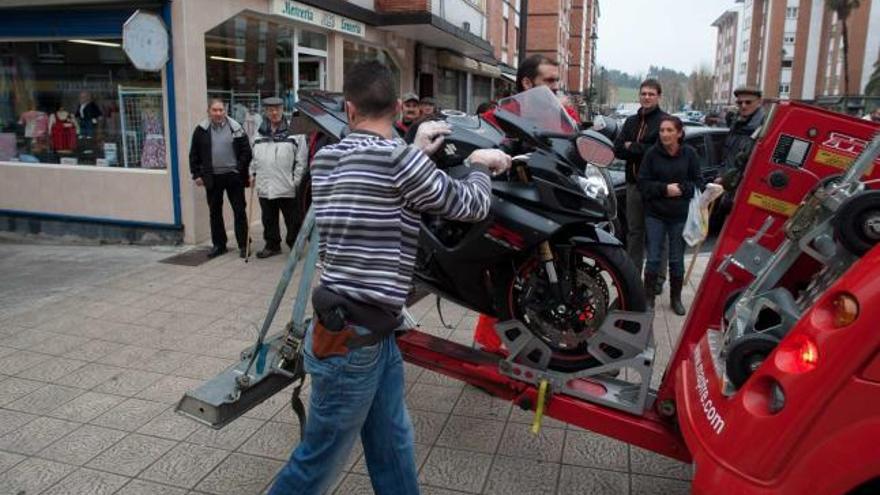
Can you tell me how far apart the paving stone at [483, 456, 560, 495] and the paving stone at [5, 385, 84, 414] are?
98.7 inches

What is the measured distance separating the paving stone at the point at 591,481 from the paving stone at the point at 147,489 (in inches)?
67.0

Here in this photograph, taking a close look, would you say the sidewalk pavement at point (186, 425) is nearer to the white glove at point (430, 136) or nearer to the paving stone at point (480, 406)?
the paving stone at point (480, 406)

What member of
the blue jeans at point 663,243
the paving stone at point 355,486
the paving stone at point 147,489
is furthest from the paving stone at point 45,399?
the blue jeans at point 663,243

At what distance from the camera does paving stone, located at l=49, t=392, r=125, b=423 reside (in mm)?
3749

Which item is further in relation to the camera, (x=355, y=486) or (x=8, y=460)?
(x=8, y=460)

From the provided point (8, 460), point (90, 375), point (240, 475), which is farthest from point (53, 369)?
point (240, 475)

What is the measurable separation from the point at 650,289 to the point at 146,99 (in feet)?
20.6

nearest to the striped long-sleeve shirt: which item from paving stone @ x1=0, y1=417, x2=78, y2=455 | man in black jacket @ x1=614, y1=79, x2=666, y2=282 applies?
paving stone @ x1=0, y1=417, x2=78, y2=455

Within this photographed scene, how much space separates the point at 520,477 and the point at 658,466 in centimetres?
66

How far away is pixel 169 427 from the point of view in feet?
11.9

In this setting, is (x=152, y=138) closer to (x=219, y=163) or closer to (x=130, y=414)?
(x=219, y=163)

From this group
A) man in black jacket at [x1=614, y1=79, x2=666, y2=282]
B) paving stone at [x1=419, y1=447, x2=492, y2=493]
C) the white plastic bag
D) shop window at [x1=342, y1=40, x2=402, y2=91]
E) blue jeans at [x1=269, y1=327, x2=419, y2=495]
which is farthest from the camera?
shop window at [x1=342, y1=40, x2=402, y2=91]

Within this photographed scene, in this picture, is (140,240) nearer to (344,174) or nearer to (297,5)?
(297,5)

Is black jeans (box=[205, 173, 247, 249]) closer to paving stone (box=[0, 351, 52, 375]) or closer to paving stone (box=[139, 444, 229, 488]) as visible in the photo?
paving stone (box=[0, 351, 52, 375])
